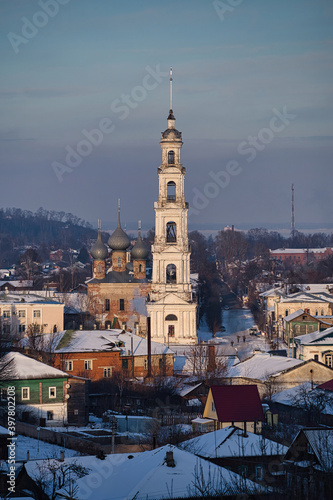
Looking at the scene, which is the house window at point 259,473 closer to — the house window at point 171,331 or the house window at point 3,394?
the house window at point 3,394

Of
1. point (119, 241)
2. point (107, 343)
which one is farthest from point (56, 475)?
point (119, 241)

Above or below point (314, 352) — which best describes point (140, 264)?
above

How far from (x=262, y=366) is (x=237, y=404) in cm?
912

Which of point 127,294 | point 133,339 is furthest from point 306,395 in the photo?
point 127,294

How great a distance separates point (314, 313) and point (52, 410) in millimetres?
27217

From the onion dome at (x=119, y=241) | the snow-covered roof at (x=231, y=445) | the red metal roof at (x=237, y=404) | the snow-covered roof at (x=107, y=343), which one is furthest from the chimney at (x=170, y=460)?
the onion dome at (x=119, y=241)

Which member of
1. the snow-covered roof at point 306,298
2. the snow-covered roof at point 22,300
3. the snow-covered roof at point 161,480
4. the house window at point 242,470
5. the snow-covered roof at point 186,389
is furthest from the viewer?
the snow-covered roof at point 306,298

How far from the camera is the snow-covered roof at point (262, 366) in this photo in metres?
37.5

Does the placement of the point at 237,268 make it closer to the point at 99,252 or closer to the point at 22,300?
the point at 99,252

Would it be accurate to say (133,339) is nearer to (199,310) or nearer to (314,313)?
(314,313)

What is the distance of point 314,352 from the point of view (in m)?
44.3

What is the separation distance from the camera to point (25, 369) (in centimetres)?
3303

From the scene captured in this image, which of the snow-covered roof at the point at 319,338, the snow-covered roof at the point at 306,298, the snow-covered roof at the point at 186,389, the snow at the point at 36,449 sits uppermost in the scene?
the snow-covered roof at the point at 306,298

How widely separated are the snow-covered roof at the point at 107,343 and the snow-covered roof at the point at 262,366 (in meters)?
3.23
